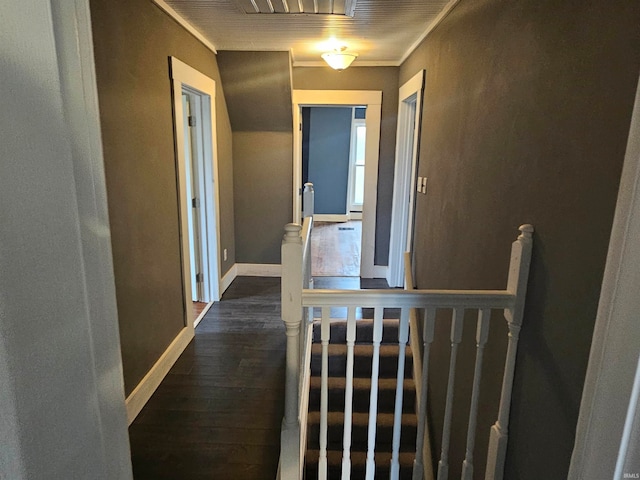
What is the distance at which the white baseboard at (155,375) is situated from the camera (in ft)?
7.32

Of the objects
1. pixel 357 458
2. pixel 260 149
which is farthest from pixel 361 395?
pixel 260 149

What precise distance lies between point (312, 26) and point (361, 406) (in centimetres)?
274

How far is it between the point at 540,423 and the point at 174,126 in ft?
8.63

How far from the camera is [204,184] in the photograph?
12.4ft

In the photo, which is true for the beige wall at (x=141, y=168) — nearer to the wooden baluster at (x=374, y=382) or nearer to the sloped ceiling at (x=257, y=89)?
the sloped ceiling at (x=257, y=89)

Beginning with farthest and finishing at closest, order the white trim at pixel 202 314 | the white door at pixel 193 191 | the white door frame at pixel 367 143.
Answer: the white door frame at pixel 367 143 < the white door at pixel 193 191 < the white trim at pixel 202 314

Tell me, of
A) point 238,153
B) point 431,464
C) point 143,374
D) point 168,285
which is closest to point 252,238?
point 238,153

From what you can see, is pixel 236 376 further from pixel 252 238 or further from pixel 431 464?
pixel 252 238

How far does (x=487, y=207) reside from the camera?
1729 mm

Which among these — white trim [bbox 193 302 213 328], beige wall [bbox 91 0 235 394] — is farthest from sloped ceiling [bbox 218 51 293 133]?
white trim [bbox 193 302 213 328]

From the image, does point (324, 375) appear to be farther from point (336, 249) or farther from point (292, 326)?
point (336, 249)

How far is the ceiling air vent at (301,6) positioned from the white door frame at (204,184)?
25.8 inches

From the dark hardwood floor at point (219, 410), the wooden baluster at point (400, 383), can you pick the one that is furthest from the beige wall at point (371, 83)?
the wooden baluster at point (400, 383)

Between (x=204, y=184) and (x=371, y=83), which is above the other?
(x=371, y=83)
